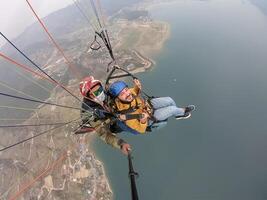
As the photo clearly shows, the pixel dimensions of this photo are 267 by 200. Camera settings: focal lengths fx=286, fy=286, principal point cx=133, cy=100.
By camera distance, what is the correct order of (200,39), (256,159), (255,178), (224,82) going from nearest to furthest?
1. (255,178)
2. (256,159)
3. (224,82)
4. (200,39)

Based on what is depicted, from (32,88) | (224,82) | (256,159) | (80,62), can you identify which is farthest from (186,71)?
(32,88)

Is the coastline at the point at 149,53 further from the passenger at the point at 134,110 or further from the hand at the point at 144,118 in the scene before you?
the hand at the point at 144,118

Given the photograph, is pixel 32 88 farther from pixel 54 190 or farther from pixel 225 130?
pixel 225 130

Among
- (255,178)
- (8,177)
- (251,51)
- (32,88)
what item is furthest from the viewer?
(32,88)

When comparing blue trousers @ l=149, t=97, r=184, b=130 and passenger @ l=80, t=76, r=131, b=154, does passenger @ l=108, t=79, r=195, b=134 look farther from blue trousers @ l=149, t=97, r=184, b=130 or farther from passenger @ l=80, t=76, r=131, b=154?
passenger @ l=80, t=76, r=131, b=154

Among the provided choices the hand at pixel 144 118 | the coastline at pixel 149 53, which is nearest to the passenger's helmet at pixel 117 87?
the hand at pixel 144 118

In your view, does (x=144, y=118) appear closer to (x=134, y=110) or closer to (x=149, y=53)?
(x=134, y=110)

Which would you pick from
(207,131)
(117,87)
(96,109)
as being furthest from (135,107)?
(207,131)

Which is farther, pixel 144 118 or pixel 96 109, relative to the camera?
pixel 144 118
